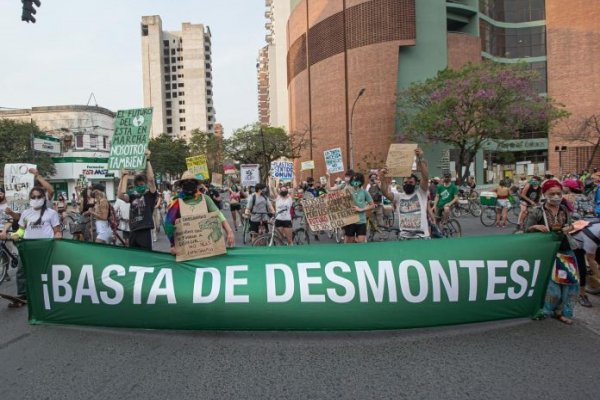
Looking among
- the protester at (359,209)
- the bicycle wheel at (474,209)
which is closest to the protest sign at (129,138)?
the protester at (359,209)

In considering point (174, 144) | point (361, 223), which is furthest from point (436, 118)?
point (174, 144)

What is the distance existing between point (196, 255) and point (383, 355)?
93.1 inches

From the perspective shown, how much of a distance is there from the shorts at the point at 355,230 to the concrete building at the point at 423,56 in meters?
38.3

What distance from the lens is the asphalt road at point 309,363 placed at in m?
3.76

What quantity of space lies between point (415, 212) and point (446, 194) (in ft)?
17.0

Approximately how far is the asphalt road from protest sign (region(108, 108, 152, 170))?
4.83 m

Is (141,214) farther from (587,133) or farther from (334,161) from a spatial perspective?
(587,133)

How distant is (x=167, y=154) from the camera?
219 feet

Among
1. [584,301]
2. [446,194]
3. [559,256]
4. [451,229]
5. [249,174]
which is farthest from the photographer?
[249,174]

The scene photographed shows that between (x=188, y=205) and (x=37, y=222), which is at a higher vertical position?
(x=188, y=205)

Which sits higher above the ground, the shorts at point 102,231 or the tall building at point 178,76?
the tall building at point 178,76

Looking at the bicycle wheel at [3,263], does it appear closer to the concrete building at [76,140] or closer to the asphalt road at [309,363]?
the asphalt road at [309,363]

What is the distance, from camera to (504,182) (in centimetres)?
1627

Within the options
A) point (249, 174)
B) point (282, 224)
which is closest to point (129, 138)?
point (282, 224)
